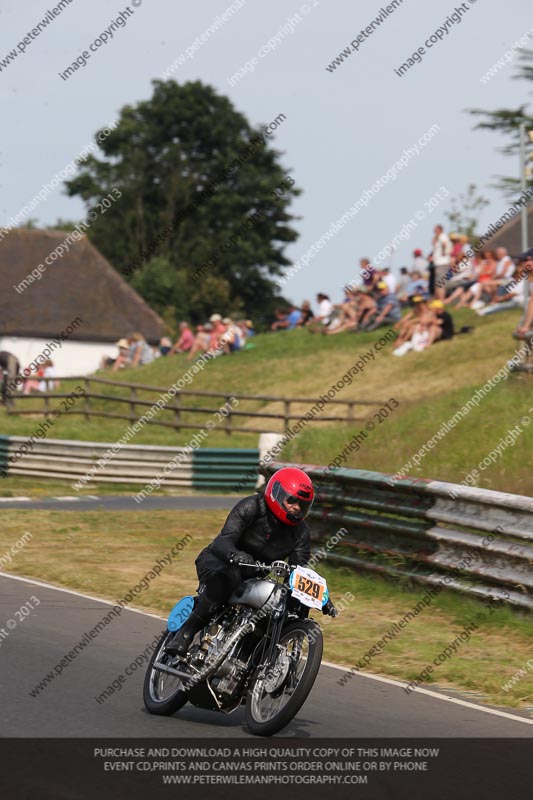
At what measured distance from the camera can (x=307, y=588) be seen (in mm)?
7145

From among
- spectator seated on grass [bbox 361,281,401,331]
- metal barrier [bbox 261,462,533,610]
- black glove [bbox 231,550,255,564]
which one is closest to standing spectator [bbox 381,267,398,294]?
spectator seated on grass [bbox 361,281,401,331]

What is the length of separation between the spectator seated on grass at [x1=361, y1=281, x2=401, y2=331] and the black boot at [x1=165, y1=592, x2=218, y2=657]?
24158 millimetres

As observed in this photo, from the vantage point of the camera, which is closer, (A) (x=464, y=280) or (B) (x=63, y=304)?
(A) (x=464, y=280)

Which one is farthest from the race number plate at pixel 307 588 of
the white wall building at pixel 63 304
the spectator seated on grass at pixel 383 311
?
the white wall building at pixel 63 304

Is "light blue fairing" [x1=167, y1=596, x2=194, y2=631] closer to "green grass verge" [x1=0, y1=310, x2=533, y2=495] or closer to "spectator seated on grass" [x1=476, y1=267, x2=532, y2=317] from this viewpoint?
"green grass verge" [x1=0, y1=310, x2=533, y2=495]

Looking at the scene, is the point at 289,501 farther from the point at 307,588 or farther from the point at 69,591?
the point at 69,591

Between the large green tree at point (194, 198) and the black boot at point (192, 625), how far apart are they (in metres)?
66.9

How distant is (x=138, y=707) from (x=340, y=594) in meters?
5.04

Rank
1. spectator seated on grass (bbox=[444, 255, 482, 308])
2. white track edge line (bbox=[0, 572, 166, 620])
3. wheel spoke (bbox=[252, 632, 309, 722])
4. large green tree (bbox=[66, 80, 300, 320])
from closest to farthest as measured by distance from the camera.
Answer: wheel spoke (bbox=[252, 632, 309, 722]) < white track edge line (bbox=[0, 572, 166, 620]) < spectator seated on grass (bbox=[444, 255, 482, 308]) < large green tree (bbox=[66, 80, 300, 320])

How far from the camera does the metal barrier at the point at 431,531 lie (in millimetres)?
10898

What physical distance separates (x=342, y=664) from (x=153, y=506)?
36.0 feet

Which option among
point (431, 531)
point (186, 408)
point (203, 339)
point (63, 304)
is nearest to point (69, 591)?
point (431, 531)

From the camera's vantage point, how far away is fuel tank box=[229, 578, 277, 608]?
7332 mm
